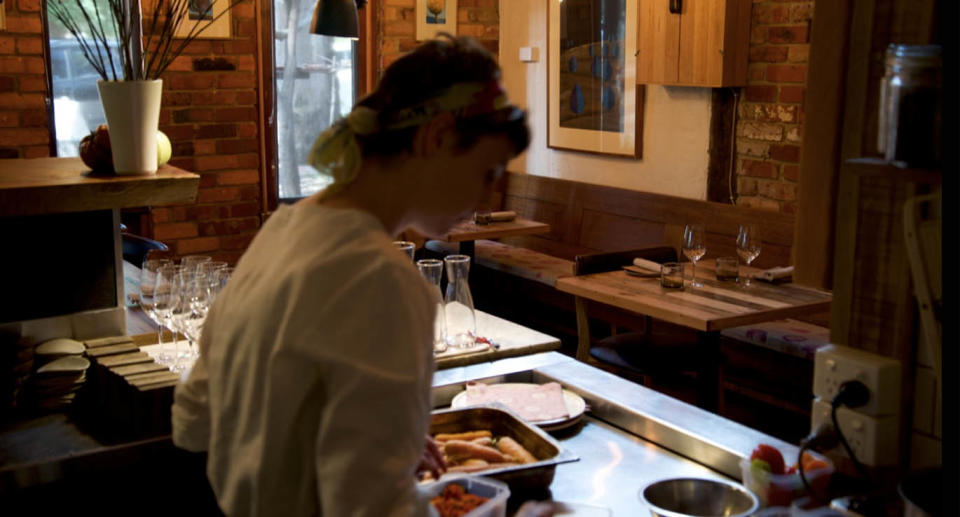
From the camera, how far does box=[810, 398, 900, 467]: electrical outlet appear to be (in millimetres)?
1701

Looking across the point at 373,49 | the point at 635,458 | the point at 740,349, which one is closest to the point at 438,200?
the point at 635,458

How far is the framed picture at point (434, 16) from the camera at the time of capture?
6.89m

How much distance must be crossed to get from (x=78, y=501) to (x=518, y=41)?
5356mm

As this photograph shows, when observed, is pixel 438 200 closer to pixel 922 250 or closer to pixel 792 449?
pixel 922 250

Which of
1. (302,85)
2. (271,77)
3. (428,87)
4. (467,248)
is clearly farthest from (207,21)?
(428,87)

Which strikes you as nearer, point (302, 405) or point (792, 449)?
point (302, 405)

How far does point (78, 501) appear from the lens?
7.45 ft

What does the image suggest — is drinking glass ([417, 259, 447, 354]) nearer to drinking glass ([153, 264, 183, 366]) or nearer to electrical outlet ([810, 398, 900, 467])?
drinking glass ([153, 264, 183, 366])

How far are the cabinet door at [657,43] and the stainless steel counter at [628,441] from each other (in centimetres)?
323

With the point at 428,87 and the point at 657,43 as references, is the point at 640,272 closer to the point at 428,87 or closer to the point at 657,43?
the point at 657,43

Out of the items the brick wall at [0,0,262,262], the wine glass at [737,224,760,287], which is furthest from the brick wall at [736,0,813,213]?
the brick wall at [0,0,262,262]

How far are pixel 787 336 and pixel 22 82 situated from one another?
14.2 ft

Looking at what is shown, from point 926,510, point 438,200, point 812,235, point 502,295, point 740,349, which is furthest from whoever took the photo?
point 502,295

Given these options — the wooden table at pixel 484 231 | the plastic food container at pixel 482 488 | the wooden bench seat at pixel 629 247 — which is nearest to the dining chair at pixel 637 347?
the wooden bench seat at pixel 629 247
